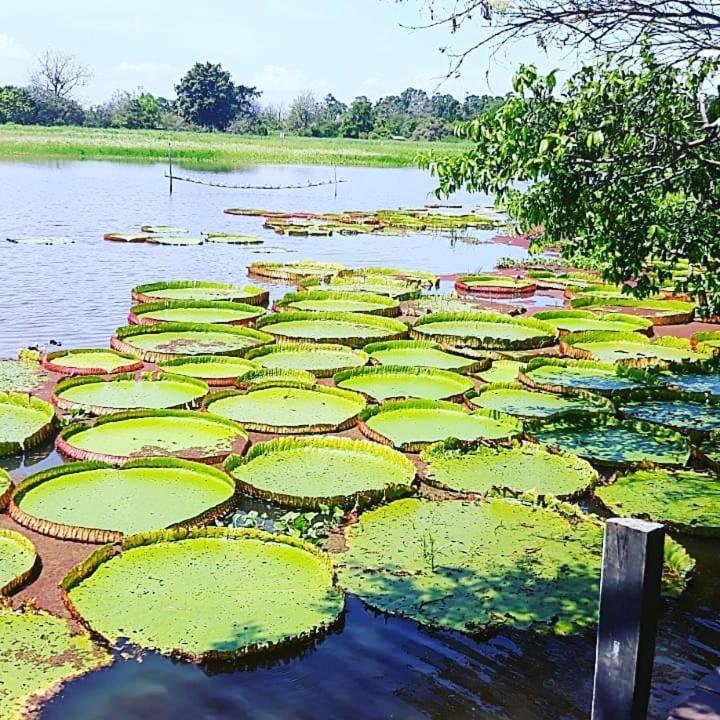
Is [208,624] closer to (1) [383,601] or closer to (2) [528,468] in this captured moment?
(1) [383,601]

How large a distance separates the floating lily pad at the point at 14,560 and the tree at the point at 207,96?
62.0 metres

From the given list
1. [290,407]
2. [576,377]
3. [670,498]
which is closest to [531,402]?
[576,377]

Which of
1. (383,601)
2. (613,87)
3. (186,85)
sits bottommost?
(383,601)

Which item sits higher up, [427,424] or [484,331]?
[484,331]

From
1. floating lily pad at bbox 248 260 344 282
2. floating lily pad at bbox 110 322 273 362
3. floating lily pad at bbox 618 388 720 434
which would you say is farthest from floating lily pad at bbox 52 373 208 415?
floating lily pad at bbox 248 260 344 282

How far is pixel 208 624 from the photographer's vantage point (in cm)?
334

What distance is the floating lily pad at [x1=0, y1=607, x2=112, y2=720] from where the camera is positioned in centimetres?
290

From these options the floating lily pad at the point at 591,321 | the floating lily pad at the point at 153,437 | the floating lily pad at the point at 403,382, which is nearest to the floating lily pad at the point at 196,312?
the floating lily pad at the point at 403,382

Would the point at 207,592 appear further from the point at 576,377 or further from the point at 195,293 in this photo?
the point at 195,293

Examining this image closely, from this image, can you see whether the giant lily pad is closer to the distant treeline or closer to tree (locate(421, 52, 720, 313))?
tree (locate(421, 52, 720, 313))

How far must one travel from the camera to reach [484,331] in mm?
8867

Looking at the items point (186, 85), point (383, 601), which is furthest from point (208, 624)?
point (186, 85)

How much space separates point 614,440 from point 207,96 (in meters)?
61.1

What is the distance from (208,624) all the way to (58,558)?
887mm
